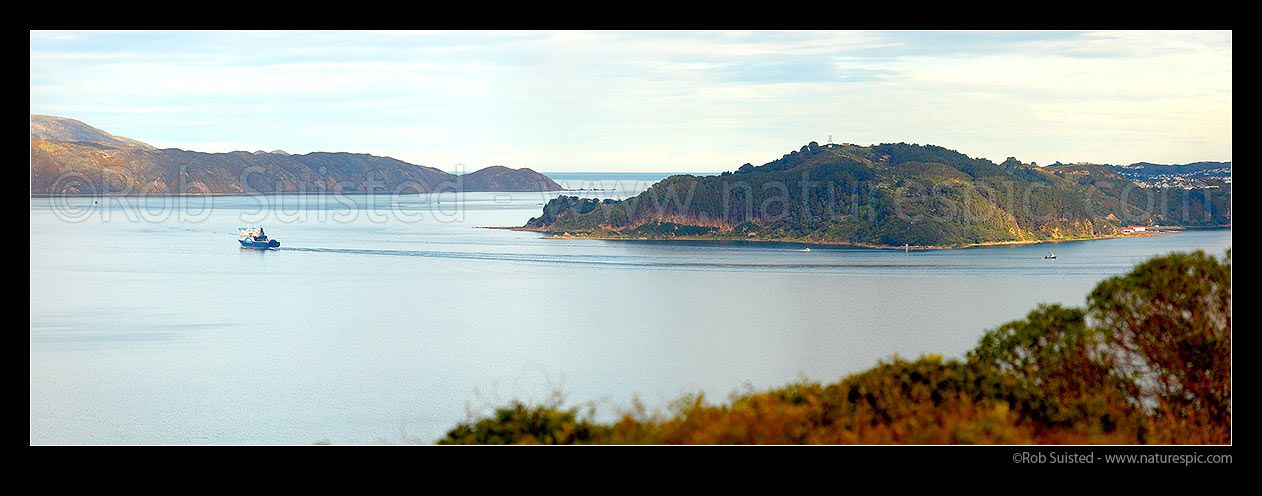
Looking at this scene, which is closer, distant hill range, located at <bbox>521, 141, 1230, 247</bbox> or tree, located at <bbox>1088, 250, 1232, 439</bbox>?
tree, located at <bbox>1088, 250, 1232, 439</bbox>

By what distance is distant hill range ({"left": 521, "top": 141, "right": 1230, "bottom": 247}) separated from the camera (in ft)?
191

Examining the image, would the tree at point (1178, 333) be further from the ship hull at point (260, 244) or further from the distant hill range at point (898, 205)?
the distant hill range at point (898, 205)

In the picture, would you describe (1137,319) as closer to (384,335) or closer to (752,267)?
(384,335)

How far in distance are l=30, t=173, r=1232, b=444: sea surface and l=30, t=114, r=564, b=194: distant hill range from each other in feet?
44.3

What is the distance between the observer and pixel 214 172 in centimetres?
8775

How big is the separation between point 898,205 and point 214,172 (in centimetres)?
5478

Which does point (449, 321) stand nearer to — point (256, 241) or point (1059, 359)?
point (256, 241)

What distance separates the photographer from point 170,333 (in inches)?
1142

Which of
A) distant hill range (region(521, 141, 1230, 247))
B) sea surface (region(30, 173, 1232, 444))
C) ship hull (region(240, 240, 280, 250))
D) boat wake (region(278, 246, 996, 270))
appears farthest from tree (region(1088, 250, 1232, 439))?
distant hill range (region(521, 141, 1230, 247))

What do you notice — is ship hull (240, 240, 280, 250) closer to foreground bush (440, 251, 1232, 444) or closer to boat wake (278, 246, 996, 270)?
boat wake (278, 246, 996, 270)

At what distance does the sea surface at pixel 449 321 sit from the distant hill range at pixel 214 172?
1351 cm

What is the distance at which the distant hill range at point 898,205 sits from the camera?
Result: 58344 mm
